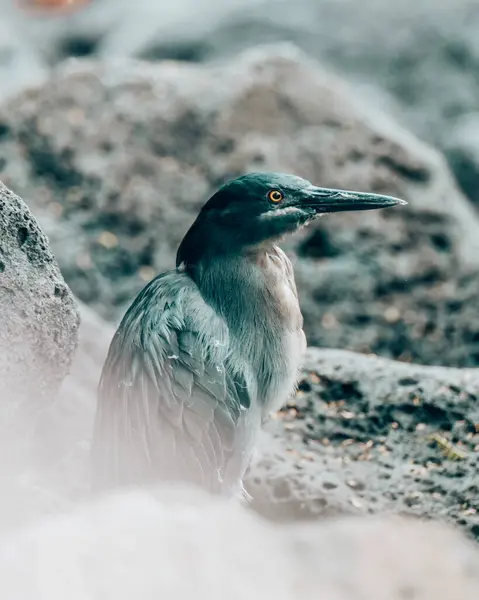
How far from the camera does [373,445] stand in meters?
3.69

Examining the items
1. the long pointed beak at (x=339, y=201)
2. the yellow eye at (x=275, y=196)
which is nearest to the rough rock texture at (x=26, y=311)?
the yellow eye at (x=275, y=196)

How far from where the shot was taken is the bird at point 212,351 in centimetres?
308

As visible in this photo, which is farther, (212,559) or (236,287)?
(236,287)

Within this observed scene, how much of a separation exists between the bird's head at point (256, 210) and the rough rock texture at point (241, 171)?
208 centimetres

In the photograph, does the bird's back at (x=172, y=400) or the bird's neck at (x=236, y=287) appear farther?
the bird's neck at (x=236, y=287)

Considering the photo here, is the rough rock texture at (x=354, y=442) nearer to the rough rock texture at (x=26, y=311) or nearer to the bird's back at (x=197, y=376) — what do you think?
the bird's back at (x=197, y=376)

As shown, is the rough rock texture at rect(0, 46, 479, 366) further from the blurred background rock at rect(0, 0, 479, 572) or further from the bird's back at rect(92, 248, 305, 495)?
the bird's back at rect(92, 248, 305, 495)

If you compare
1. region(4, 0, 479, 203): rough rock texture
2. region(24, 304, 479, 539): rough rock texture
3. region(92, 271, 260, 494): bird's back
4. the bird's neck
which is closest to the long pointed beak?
the bird's neck

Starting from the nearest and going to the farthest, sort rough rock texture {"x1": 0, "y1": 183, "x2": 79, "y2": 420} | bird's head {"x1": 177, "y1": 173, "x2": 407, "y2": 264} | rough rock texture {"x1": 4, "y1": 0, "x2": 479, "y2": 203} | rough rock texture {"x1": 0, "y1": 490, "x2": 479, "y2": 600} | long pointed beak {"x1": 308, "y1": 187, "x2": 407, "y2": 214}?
rough rock texture {"x1": 0, "y1": 490, "x2": 479, "y2": 600} → rough rock texture {"x1": 0, "y1": 183, "x2": 79, "y2": 420} → bird's head {"x1": 177, "y1": 173, "x2": 407, "y2": 264} → long pointed beak {"x1": 308, "y1": 187, "x2": 407, "y2": 214} → rough rock texture {"x1": 4, "y1": 0, "x2": 479, "y2": 203}

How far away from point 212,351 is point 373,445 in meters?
0.88

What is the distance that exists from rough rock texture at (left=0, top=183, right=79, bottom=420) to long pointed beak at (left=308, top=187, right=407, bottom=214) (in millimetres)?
950

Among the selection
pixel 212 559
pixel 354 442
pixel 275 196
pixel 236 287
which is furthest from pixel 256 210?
pixel 212 559

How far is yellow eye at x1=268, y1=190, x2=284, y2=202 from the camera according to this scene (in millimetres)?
3244

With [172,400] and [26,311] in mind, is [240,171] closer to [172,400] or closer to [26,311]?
[172,400]
